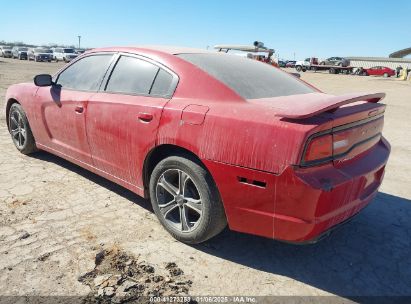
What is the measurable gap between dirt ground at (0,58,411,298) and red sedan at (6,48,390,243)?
29 centimetres

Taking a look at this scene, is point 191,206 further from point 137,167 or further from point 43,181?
point 43,181

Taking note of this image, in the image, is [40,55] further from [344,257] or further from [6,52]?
[344,257]

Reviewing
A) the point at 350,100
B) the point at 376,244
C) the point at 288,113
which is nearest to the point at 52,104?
the point at 288,113

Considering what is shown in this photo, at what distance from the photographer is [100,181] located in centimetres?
441

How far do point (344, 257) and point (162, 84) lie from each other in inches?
82.3

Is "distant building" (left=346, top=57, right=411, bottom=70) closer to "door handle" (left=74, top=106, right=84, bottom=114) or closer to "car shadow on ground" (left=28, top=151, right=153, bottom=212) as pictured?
"car shadow on ground" (left=28, top=151, right=153, bottom=212)

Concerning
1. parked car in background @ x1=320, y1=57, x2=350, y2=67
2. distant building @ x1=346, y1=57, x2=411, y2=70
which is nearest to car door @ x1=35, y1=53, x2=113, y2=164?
parked car in background @ x1=320, y1=57, x2=350, y2=67

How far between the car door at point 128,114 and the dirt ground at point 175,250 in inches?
18.7

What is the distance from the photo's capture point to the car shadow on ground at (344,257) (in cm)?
269

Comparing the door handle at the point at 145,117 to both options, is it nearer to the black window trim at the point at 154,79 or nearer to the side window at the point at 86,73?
the black window trim at the point at 154,79

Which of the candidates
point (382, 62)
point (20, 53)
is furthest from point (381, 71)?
point (20, 53)

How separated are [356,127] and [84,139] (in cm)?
264

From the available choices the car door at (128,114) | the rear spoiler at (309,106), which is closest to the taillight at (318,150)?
the rear spoiler at (309,106)

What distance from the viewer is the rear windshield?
3.01 meters
